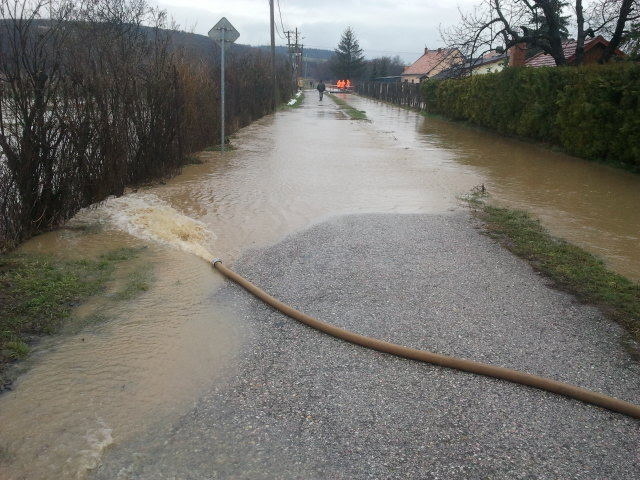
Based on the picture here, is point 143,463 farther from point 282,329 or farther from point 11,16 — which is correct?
point 11,16

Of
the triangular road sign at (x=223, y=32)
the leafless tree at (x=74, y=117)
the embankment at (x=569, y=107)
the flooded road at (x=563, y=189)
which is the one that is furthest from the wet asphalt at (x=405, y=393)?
the triangular road sign at (x=223, y=32)

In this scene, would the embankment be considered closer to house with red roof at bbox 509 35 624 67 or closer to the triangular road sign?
house with red roof at bbox 509 35 624 67

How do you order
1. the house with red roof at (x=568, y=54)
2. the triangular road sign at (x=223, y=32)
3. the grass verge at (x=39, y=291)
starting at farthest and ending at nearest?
the house with red roof at (x=568, y=54)
the triangular road sign at (x=223, y=32)
the grass verge at (x=39, y=291)

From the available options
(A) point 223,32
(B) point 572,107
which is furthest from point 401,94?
(A) point 223,32

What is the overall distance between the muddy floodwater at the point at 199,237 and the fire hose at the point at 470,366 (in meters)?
0.60

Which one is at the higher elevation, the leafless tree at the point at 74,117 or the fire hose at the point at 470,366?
the leafless tree at the point at 74,117

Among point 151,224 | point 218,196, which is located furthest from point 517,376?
point 218,196

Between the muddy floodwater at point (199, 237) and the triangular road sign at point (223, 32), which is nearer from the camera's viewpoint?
the muddy floodwater at point (199, 237)

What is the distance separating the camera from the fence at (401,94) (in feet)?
129

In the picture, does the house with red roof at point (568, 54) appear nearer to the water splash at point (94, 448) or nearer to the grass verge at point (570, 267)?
the grass verge at point (570, 267)

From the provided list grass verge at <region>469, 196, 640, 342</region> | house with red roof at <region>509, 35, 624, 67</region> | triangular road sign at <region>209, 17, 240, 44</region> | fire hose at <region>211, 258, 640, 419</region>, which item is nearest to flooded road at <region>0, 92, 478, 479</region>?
fire hose at <region>211, 258, 640, 419</region>

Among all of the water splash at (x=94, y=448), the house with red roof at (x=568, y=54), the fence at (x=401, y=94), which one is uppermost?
the house with red roof at (x=568, y=54)

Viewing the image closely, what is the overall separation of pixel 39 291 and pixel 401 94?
43.9 metres

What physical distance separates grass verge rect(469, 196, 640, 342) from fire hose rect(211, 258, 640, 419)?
1.11 metres
